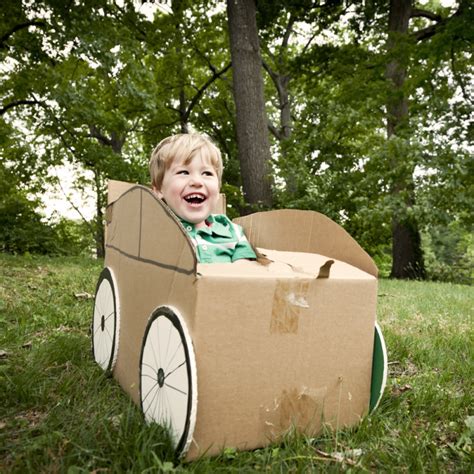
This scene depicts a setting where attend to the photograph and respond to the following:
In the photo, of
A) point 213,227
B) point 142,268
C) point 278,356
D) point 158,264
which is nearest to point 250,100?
point 213,227

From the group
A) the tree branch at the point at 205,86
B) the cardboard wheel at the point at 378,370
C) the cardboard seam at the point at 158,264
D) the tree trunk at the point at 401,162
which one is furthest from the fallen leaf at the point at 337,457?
the tree branch at the point at 205,86

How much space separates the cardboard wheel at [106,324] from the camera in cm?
162

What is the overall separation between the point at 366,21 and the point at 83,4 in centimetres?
487

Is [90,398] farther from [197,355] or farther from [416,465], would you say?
[416,465]

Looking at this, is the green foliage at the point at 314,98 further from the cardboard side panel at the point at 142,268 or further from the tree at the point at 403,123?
the cardboard side panel at the point at 142,268

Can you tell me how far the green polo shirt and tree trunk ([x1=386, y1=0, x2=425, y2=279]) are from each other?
456cm

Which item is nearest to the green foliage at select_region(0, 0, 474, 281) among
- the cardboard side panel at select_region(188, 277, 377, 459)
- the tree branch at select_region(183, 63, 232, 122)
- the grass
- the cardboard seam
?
the tree branch at select_region(183, 63, 232, 122)

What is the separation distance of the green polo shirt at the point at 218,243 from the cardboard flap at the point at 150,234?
182mm

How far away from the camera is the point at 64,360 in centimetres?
178

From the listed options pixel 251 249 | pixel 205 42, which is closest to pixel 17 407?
pixel 251 249

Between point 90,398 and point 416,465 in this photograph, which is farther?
point 90,398

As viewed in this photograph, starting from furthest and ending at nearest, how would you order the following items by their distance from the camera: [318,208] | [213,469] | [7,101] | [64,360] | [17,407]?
[7,101], [318,208], [64,360], [17,407], [213,469]

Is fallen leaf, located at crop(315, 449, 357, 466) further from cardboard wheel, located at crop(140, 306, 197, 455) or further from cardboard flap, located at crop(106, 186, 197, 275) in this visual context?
cardboard flap, located at crop(106, 186, 197, 275)

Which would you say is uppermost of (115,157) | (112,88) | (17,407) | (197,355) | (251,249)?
(112,88)
